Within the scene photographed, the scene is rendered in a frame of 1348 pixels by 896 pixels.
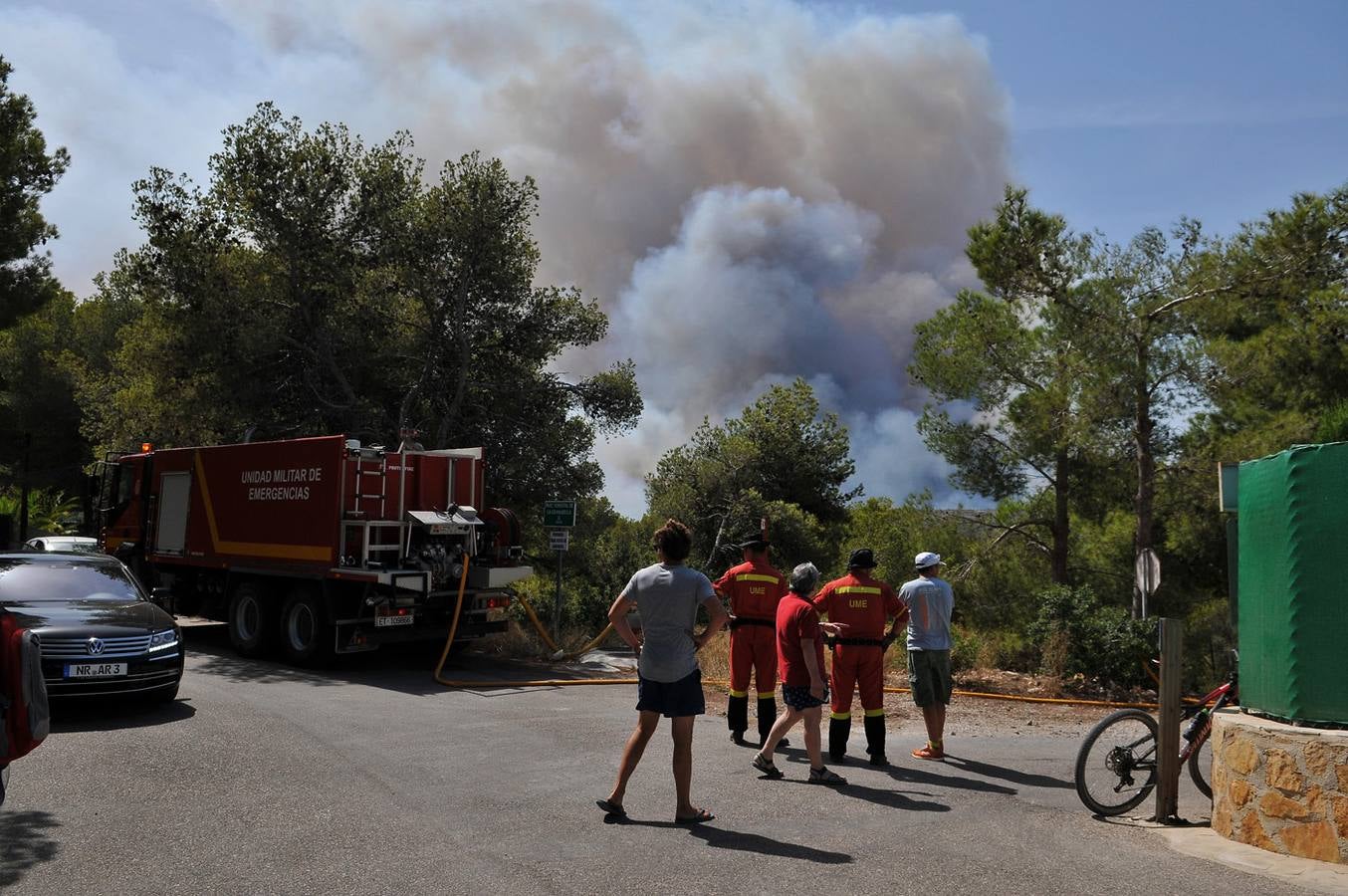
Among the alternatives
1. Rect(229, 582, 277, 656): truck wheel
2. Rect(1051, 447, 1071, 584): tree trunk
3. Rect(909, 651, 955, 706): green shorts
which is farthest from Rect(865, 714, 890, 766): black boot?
Rect(1051, 447, 1071, 584): tree trunk

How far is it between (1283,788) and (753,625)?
4045 millimetres

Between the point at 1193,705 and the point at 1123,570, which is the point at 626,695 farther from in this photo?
the point at 1123,570

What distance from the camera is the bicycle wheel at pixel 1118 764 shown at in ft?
21.2

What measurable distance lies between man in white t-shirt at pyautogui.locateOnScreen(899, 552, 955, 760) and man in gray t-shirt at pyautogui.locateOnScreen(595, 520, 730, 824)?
2.86 m

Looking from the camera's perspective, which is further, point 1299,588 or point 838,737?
point 838,737

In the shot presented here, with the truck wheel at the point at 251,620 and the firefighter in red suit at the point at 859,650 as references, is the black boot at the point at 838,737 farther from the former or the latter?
the truck wheel at the point at 251,620

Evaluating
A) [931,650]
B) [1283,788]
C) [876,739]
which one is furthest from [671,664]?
[1283,788]

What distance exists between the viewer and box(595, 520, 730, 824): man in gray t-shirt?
19.4 feet

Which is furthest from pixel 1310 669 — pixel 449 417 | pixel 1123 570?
pixel 449 417

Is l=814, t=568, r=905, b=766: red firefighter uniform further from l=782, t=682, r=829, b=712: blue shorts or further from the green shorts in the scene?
l=782, t=682, r=829, b=712: blue shorts

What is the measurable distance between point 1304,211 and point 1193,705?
453 inches

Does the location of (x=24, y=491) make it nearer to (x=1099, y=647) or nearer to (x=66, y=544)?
(x=66, y=544)

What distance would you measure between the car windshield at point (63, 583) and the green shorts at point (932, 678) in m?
7.59

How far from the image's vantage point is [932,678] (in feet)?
27.0
